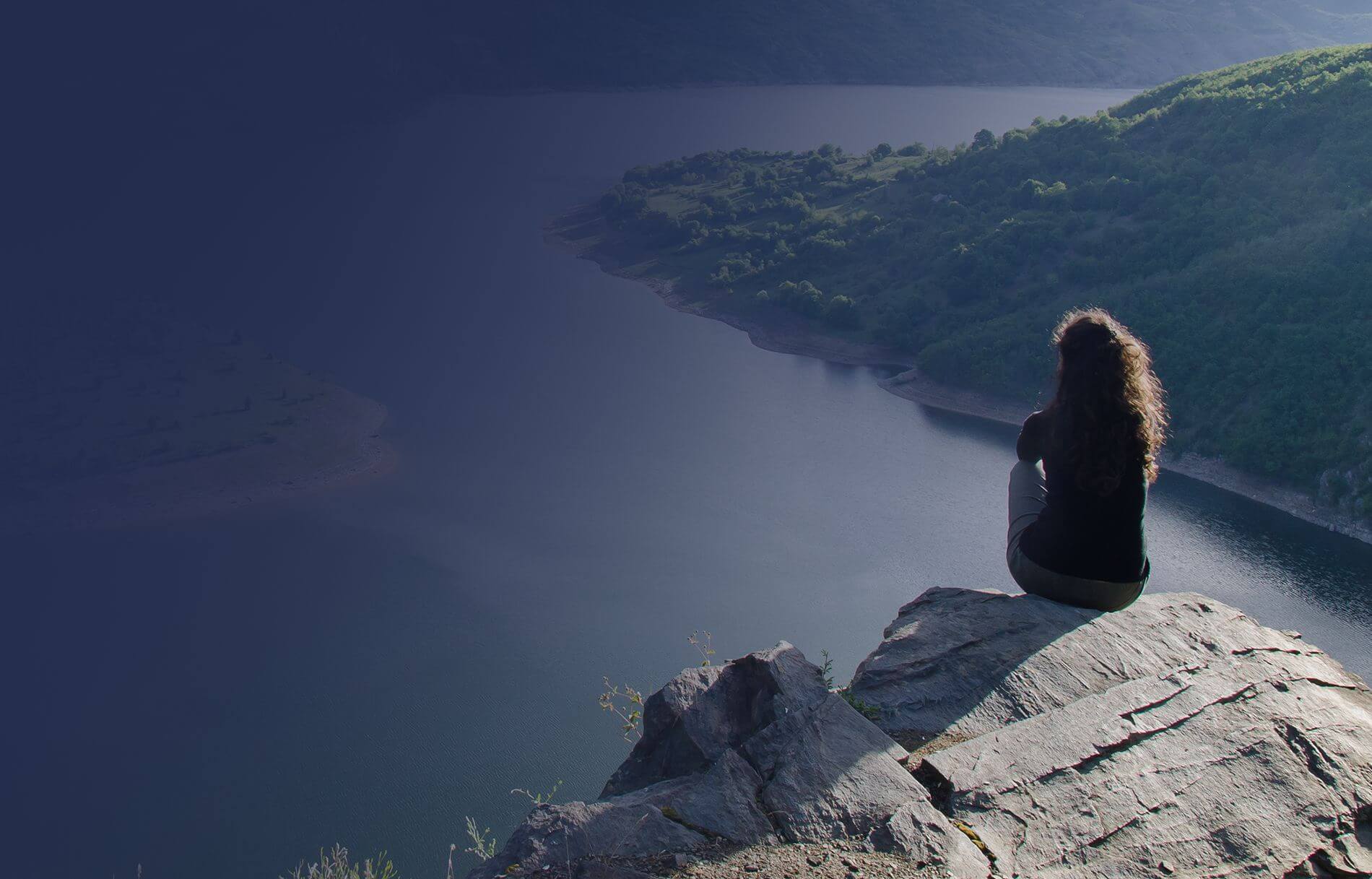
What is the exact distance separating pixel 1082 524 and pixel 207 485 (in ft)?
107

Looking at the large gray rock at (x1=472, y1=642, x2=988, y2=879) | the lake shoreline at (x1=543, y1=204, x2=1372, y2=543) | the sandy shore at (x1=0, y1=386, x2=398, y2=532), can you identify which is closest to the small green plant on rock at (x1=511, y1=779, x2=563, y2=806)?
the large gray rock at (x1=472, y1=642, x2=988, y2=879)

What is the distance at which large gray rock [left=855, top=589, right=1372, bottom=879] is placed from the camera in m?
3.17

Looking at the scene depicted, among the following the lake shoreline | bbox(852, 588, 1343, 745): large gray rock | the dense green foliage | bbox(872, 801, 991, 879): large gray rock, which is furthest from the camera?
the dense green foliage

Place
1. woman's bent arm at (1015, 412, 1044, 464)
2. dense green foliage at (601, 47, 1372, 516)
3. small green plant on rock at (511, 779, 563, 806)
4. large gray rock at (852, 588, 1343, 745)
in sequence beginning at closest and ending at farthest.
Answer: large gray rock at (852, 588, 1343, 745) < woman's bent arm at (1015, 412, 1044, 464) < small green plant on rock at (511, 779, 563, 806) < dense green foliage at (601, 47, 1372, 516)

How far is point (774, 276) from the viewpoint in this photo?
46.5m

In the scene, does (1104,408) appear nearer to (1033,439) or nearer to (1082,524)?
(1033,439)

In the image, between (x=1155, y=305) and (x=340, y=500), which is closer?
(x=340, y=500)

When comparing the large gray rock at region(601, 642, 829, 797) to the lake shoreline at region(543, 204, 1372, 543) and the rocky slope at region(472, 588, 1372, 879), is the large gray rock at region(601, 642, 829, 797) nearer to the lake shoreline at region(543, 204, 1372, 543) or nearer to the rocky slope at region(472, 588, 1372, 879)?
the rocky slope at region(472, 588, 1372, 879)

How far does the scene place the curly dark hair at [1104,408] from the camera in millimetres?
3998

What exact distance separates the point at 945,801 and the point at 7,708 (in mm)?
24900

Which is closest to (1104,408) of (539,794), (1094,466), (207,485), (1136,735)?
(1094,466)

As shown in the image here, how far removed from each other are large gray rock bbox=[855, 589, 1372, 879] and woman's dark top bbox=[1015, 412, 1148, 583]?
24 centimetres

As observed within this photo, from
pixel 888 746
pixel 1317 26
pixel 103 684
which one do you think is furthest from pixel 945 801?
pixel 1317 26

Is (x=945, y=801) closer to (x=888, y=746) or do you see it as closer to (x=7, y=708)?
(x=888, y=746)
